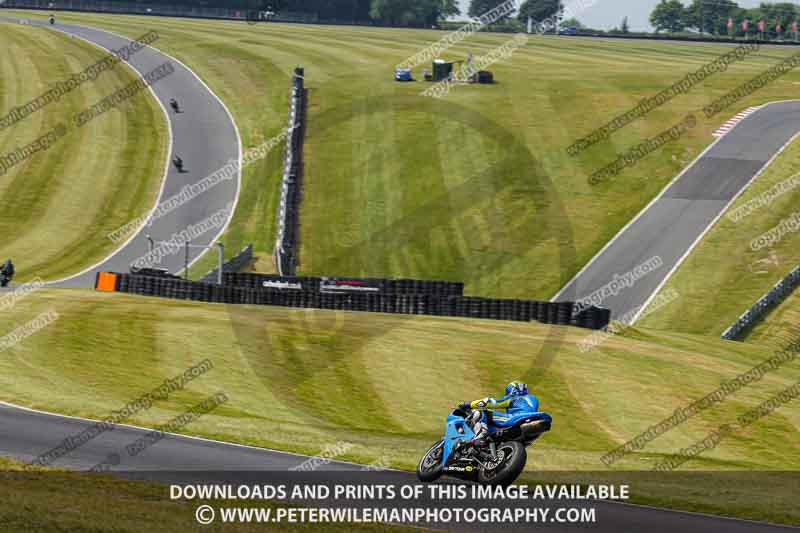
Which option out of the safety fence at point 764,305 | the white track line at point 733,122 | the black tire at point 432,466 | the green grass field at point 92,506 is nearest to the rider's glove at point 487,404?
the black tire at point 432,466

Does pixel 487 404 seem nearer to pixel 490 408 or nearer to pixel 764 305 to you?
pixel 490 408

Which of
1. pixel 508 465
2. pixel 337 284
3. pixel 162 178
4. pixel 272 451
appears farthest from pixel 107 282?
pixel 508 465

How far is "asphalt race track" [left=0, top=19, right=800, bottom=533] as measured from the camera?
18016 millimetres

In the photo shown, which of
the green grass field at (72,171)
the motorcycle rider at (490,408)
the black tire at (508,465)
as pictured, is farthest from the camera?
the green grass field at (72,171)

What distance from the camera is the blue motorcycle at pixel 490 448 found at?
16.5 meters

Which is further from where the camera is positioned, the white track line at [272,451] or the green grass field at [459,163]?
the green grass field at [459,163]

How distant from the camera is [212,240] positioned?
2267 inches

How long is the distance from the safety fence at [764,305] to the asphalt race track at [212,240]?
4.94 metres

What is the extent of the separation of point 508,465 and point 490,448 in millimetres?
486

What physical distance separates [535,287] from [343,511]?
35996 millimetres

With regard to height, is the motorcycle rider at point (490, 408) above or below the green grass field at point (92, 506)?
above

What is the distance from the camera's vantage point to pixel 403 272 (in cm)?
5338

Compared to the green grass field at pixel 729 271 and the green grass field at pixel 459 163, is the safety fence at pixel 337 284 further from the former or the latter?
the green grass field at pixel 729 271

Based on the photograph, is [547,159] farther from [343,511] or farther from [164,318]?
[343,511]
